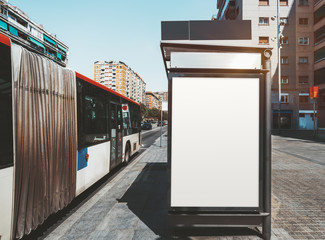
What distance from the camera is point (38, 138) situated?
10.1 feet

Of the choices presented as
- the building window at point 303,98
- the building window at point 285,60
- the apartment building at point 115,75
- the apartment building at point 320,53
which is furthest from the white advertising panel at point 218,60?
the apartment building at point 115,75

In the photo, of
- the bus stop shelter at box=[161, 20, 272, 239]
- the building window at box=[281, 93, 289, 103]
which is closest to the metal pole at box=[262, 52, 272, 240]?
the bus stop shelter at box=[161, 20, 272, 239]

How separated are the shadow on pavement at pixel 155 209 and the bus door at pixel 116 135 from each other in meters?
1.01

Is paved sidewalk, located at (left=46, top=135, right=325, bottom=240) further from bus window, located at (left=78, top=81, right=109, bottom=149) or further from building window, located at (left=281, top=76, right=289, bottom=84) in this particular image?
building window, located at (left=281, top=76, right=289, bottom=84)

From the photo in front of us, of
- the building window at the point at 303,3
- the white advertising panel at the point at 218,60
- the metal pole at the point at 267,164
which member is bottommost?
the metal pole at the point at 267,164

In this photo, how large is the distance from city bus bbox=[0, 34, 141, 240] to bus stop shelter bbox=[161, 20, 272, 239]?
1.94 metres

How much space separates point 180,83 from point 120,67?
137 meters

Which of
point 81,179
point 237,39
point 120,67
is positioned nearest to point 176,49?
point 237,39

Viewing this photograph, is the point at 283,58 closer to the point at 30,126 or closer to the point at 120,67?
the point at 30,126

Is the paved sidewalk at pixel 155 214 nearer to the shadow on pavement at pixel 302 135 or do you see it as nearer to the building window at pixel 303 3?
the shadow on pavement at pixel 302 135

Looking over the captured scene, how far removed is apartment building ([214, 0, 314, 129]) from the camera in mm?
35906

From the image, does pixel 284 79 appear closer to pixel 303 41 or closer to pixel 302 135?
pixel 303 41

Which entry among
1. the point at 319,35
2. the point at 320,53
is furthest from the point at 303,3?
the point at 320,53

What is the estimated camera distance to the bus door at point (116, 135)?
6.84 meters
